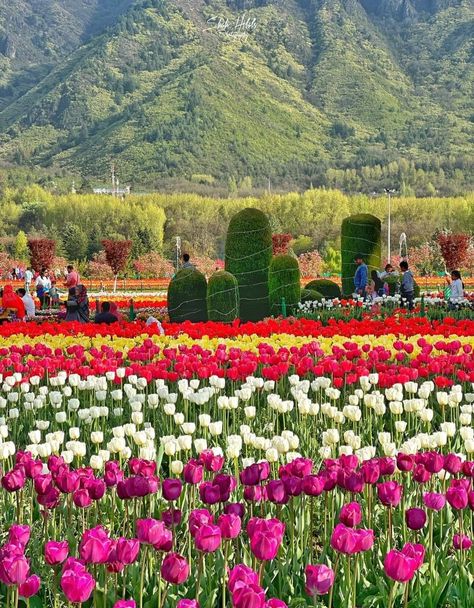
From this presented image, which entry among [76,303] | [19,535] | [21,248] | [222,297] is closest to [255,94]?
[21,248]

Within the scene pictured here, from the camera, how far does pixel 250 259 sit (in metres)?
17.1

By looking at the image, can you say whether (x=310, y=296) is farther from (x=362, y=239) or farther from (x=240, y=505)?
(x=240, y=505)

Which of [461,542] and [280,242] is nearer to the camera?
[461,542]

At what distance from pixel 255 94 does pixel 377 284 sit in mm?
107814

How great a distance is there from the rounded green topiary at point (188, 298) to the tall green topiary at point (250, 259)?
97 centimetres

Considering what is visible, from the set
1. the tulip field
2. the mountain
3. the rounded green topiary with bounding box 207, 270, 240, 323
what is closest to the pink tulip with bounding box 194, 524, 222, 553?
the tulip field

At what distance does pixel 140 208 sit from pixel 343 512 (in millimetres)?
67862

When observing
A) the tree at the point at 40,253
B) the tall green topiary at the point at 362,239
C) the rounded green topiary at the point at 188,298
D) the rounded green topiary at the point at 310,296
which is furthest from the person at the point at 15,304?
the tree at the point at 40,253

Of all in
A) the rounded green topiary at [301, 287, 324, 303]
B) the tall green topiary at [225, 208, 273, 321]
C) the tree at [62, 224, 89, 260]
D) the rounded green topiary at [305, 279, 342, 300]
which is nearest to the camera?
the tall green topiary at [225, 208, 273, 321]

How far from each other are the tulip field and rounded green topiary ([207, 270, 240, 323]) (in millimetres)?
7502

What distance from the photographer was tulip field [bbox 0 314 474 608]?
280 cm

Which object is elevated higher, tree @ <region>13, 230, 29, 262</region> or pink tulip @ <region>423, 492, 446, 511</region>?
pink tulip @ <region>423, 492, 446, 511</region>

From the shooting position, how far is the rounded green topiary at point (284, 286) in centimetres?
1702

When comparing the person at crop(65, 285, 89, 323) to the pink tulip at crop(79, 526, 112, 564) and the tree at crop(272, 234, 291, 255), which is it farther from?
the tree at crop(272, 234, 291, 255)
